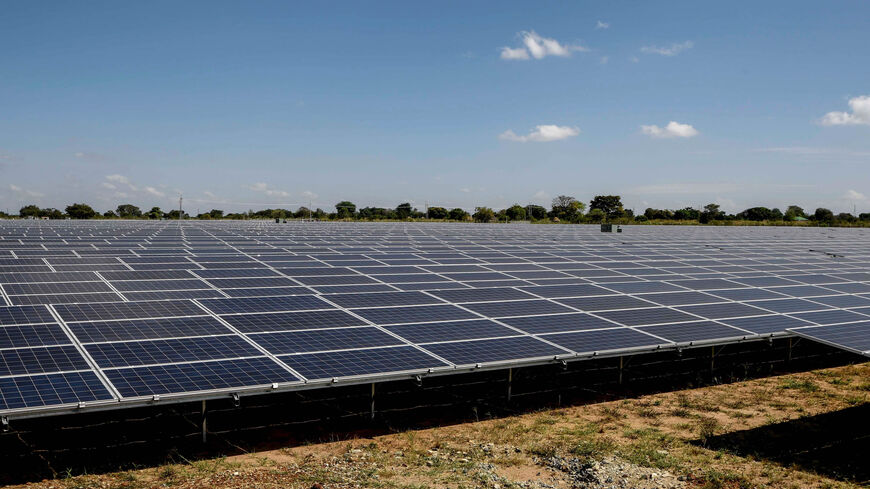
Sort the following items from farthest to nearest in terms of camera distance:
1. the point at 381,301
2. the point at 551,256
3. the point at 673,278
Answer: the point at 551,256
the point at 673,278
the point at 381,301

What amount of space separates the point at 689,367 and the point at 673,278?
383 inches

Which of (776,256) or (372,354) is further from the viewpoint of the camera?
(776,256)

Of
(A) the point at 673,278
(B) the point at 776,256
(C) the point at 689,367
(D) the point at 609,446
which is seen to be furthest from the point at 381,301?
(B) the point at 776,256

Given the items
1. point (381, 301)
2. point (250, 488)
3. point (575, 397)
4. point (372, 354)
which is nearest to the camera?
point (250, 488)

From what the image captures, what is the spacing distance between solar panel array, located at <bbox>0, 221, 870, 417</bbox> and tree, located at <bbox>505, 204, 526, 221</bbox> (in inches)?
5745

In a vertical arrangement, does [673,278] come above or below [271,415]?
above

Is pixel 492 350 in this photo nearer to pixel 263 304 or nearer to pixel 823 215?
pixel 263 304

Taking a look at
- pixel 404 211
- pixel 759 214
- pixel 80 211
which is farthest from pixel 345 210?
pixel 759 214

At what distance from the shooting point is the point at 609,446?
14430mm

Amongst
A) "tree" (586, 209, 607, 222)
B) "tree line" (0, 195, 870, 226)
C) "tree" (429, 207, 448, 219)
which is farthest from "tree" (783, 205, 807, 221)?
"tree" (429, 207, 448, 219)

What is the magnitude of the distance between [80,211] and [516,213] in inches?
4324

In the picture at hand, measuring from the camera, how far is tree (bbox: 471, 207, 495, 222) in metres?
163

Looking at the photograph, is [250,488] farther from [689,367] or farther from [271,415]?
[689,367]

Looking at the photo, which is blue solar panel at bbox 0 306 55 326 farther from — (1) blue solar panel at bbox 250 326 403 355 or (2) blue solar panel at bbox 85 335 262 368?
(1) blue solar panel at bbox 250 326 403 355
